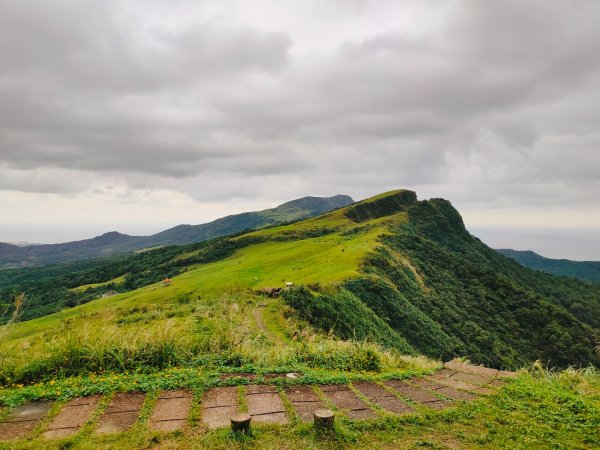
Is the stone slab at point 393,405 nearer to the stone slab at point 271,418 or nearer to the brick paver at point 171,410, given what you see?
the stone slab at point 271,418

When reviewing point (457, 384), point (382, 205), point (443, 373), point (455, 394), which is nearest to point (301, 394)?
point (455, 394)

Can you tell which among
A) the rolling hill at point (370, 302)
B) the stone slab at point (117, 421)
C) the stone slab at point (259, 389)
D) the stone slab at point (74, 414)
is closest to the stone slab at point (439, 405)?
the stone slab at point (259, 389)

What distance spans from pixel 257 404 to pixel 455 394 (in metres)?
4.67

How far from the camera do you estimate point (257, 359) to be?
9805 mm

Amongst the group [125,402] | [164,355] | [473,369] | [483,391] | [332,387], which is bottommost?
[473,369]

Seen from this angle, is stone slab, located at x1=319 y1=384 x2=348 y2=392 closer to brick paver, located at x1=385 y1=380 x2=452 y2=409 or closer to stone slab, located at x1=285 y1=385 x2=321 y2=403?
stone slab, located at x1=285 y1=385 x2=321 y2=403

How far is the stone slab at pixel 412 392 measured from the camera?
8281 mm

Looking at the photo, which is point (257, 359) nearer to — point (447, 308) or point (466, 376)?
point (466, 376)

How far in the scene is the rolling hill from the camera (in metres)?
29.3

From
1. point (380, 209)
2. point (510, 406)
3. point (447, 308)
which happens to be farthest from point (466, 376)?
point (380, 209)

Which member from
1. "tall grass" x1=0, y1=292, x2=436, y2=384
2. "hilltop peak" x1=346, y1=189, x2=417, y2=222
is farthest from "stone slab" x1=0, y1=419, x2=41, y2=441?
"hilltop peak" x1=346, y1=189, x2=417, y2=222

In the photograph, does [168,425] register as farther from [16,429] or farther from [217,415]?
[16,429]

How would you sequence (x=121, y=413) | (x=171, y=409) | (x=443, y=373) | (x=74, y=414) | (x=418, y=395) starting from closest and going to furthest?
(x=74, y=414) → (x=121, y=413) → (x=171, y=409) → (x=418, y=395) → (x=443, y=373)

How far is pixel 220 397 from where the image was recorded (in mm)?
7613
